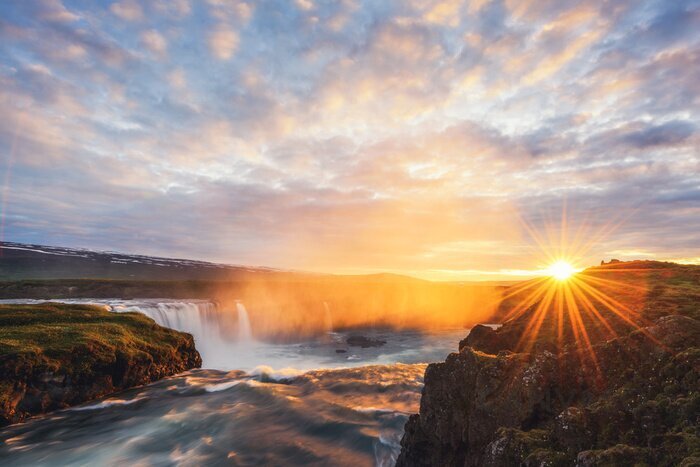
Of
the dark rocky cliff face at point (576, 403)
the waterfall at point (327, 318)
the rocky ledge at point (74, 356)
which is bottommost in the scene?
the waterfall at point (327, 318)

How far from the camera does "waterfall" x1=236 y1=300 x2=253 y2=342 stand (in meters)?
67.6

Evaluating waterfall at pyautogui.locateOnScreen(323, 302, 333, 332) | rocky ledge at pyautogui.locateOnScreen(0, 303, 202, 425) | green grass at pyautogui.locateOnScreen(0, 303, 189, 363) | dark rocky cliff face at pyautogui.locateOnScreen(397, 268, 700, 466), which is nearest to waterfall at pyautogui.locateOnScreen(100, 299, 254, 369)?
green grass at pyautogui.locateOnScreen(0, 303, 189, 363)

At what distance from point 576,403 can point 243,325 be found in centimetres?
6676

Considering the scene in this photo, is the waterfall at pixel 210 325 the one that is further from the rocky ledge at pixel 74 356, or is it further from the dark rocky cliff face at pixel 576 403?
the dark rocky cliff face at pixel 576 403

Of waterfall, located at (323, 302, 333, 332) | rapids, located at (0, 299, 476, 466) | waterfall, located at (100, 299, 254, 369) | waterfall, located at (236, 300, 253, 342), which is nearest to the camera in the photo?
rapids, located at (0, 299, 476, 466)

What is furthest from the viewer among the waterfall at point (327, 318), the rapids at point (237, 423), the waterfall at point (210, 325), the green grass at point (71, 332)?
the waterfall at point (327, 318)

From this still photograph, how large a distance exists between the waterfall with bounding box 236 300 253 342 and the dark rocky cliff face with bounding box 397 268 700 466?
58.8 m

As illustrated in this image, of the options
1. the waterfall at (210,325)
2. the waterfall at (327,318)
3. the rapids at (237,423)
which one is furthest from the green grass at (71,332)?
the waterfall at (327,318)

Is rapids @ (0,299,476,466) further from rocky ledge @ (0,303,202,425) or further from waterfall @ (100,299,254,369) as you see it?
waterfall @ (100,299,254,369)

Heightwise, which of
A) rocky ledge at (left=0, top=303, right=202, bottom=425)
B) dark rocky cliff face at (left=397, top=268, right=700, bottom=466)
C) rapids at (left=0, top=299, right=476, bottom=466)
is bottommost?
rapids at (left=0, top=299, right=476, bottom=466)

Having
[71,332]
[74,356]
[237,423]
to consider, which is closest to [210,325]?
[71,332]

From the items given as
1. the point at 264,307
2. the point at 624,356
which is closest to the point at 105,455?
the point at 624,356

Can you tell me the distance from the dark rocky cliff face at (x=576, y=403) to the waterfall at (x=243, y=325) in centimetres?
5878

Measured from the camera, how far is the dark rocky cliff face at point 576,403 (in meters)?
7.62
